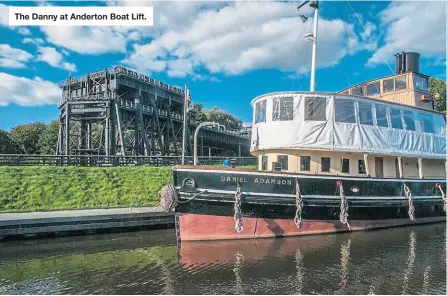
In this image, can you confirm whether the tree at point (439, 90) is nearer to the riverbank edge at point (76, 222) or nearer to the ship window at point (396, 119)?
the ship window at point (396, 119)

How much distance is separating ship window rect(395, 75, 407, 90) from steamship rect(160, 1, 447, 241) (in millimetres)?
2168

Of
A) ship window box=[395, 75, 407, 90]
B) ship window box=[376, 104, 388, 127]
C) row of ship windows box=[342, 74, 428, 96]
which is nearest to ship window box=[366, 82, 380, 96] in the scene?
row of ship windows box=[342, 74, 428, 96]

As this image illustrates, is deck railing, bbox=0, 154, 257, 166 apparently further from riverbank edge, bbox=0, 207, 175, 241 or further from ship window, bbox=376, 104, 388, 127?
ship window, bbox=376, 104, 388, 127

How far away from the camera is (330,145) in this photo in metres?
13.8

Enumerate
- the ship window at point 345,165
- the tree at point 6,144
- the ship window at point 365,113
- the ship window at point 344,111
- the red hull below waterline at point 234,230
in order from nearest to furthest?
the red hull below waterline at point 234,230 < the ship window at point 344,111 < the ship window at point 345,165 < the ship window at point 365,113 < the tree at point 6,144

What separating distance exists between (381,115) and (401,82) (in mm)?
4845

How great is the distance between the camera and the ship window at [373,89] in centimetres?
1922

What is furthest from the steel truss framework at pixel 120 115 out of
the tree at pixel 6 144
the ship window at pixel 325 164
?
the ship window at pixel 325 164

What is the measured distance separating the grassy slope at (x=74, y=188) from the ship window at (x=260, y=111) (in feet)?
26.6

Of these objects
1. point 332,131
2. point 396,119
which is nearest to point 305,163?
point 332,131

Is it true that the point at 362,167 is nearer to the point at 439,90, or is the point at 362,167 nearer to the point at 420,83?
the point at 420,83

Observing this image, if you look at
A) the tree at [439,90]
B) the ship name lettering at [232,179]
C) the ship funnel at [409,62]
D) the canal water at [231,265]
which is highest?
the tree at [439,90]

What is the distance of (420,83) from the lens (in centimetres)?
1869

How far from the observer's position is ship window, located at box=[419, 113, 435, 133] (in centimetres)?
1681
